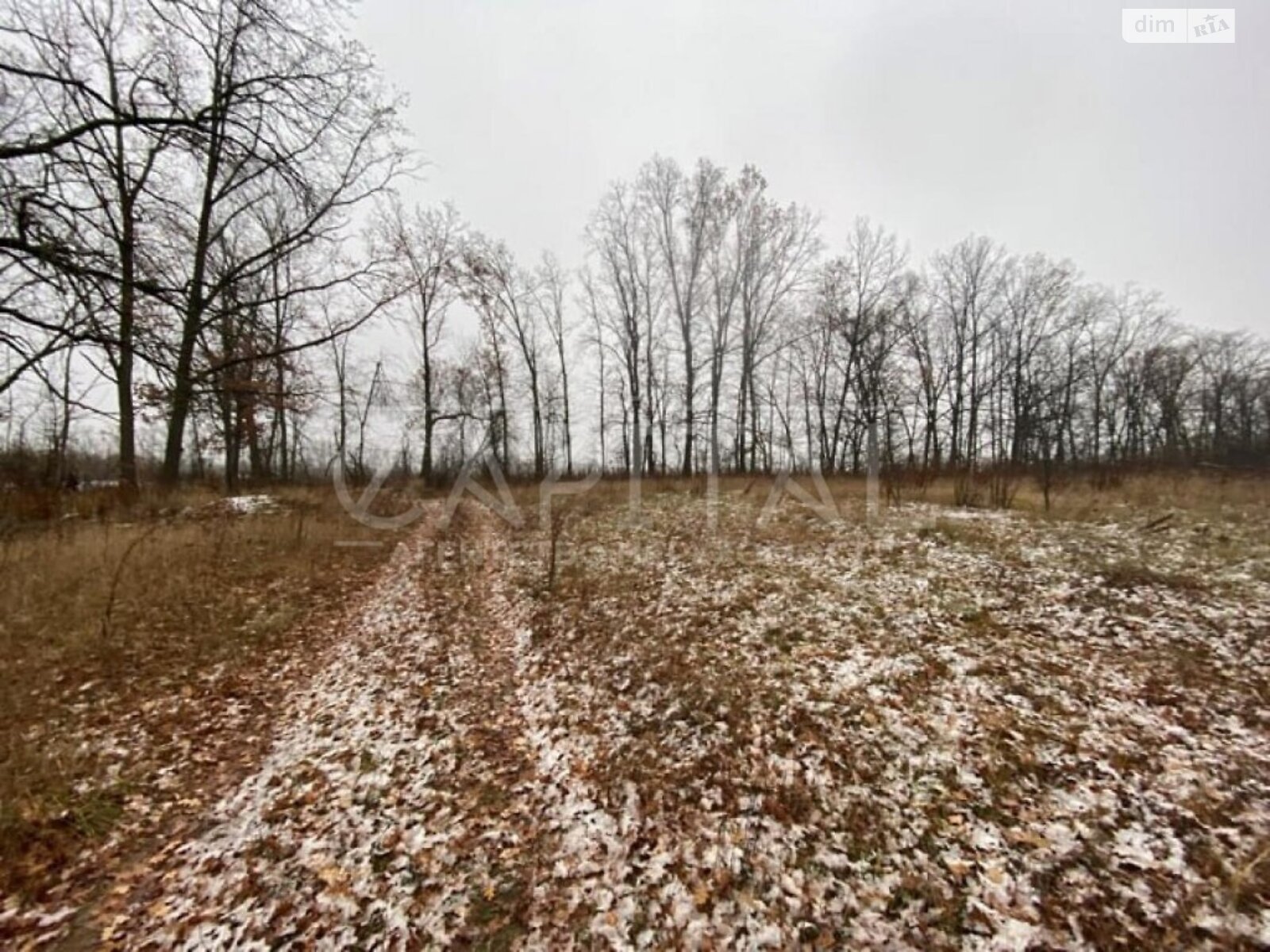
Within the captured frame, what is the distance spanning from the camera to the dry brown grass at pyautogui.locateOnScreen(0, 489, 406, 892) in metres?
3.56

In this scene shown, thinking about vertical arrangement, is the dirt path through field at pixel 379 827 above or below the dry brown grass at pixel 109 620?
below

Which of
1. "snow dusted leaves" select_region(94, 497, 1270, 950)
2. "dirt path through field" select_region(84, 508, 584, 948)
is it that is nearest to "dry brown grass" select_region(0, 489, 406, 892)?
"dirt path through field" select_region(84, 508, 584, 948)

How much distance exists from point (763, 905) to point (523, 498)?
1728 centimetres

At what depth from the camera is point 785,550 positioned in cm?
921

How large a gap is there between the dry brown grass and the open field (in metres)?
0.05

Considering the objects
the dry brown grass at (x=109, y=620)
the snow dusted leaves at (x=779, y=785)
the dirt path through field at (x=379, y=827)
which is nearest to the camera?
the snow dusted leaves at (x=779, y=785)

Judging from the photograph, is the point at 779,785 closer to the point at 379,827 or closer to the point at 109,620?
the point at 379,827

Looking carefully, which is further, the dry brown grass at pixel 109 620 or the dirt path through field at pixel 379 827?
the dry brown grass at pixel 109 620

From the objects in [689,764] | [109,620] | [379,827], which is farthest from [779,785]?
[109,620]

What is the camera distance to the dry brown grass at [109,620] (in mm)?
3559

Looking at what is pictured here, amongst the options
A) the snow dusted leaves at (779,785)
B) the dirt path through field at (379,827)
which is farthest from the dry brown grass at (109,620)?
the snow dusted leaves at (779,785)

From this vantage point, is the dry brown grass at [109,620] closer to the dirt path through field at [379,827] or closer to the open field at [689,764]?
the open field at [689,764]

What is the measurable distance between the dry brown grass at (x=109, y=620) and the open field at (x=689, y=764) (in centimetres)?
5

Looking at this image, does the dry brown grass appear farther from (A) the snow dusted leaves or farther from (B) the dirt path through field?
(A) the snow dusted leaves
